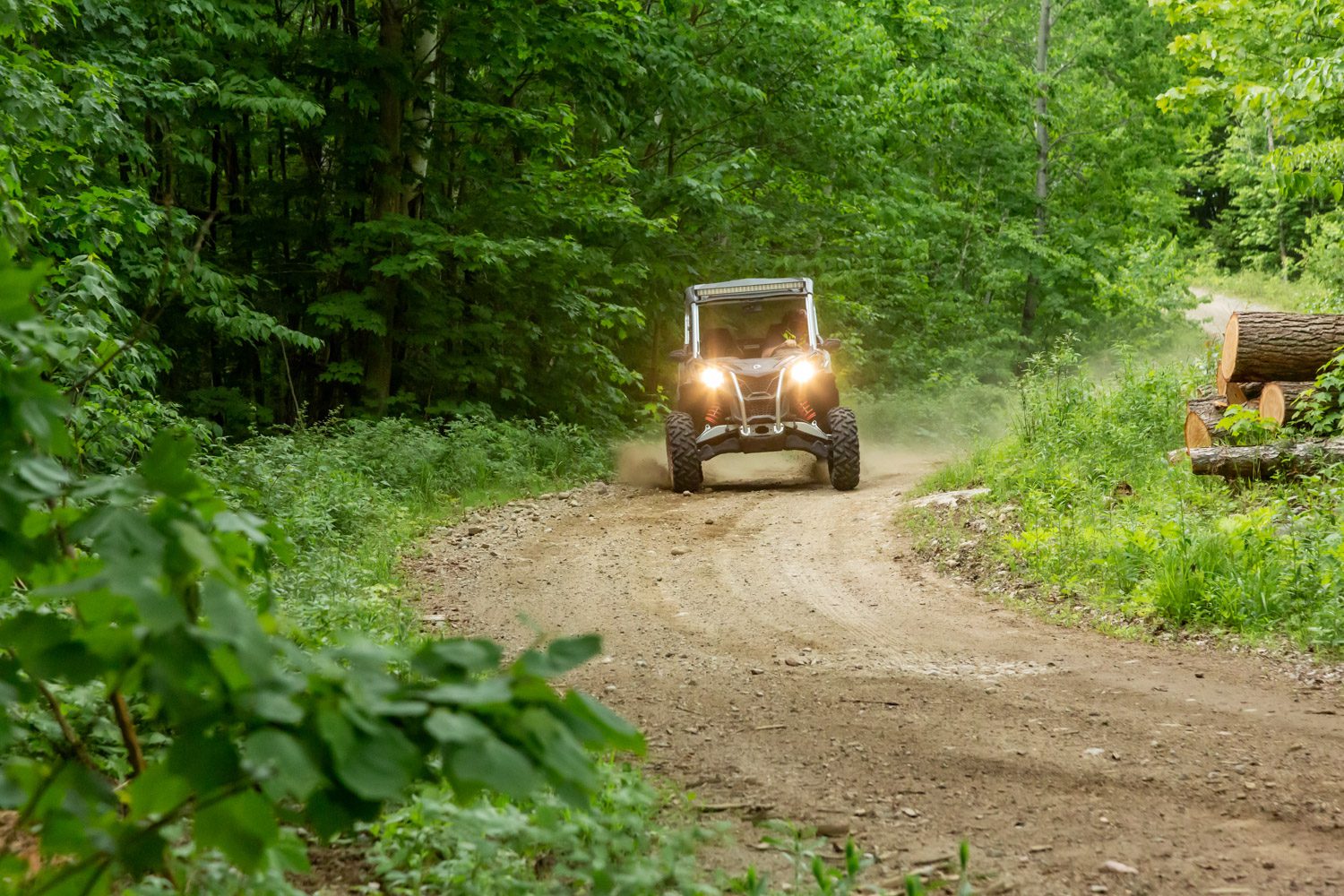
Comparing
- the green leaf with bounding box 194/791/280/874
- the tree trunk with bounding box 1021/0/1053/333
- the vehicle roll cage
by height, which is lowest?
the green leaf with bounding box 194/791/280/874

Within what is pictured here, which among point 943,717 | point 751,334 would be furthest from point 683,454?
point 943,717

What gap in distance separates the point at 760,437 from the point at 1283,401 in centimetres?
551

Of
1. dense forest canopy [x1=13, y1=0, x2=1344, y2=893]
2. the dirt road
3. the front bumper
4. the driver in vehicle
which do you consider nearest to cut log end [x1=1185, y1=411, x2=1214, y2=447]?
dense forest canopy [x1=13, y1=0, x2=1344, y2=893]

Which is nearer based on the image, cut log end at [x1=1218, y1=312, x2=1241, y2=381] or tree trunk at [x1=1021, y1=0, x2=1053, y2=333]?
cut log end at [x1=1218, y1=312, x2=1241, y2=381]

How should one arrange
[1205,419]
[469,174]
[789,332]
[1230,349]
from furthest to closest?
[469,174] → [789,332] → [1230,349] → [1205,419]

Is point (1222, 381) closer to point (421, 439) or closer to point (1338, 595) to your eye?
point (1338, 595)

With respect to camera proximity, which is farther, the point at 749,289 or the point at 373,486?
the point at 749,289

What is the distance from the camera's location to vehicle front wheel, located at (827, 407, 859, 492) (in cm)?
1286

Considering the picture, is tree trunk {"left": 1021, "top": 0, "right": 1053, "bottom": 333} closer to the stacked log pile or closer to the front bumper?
the front bumper

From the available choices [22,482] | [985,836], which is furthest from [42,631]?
[985,836]

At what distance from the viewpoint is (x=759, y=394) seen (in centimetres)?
1334

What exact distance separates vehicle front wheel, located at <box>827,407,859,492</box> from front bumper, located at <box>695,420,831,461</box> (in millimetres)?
193

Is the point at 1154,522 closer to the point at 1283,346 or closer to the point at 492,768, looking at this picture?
the point at 1283,346

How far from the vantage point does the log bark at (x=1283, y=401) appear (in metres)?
9.28
